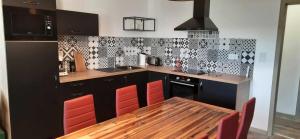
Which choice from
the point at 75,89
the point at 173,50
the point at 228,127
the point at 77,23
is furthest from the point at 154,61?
the point at 228,127

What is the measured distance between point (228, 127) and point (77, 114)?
1.23 metres

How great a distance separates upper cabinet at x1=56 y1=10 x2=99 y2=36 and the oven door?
1.54 m

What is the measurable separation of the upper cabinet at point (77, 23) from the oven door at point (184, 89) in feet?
5.05

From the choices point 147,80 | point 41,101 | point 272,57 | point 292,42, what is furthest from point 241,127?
point 292,42

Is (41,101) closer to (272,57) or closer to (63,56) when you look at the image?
(63,56)

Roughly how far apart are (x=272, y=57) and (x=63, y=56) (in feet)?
10.2

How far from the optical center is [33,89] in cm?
266

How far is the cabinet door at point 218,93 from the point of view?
3.17m

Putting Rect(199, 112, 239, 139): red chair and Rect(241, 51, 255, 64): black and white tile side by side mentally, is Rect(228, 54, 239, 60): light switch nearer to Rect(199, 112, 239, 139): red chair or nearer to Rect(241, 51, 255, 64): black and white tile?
Rect(241, 51, 255, 64): black and white tile

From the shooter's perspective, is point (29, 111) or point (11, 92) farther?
point (29, 111)

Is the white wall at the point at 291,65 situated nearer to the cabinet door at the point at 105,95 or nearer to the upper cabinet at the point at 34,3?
the cabinet door at the point at 105,95

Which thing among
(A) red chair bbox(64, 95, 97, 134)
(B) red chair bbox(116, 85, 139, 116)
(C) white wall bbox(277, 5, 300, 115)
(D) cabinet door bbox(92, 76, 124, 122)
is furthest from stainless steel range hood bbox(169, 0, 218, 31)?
(C) white wall bbox(277, 5, 300, 115)

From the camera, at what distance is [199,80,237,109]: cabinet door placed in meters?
3.17

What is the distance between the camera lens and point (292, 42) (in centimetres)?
413
